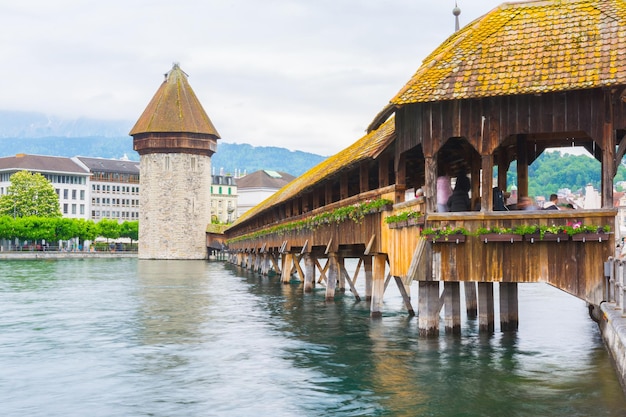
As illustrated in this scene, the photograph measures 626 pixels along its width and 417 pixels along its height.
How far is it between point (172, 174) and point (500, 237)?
66.5m

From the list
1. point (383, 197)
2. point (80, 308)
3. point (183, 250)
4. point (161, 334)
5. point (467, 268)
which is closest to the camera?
point (467, 268)

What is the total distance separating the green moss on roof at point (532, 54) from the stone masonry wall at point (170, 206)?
64674mm

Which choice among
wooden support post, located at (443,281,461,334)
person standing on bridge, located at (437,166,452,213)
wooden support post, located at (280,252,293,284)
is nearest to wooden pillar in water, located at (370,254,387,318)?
wooden support post, located at (443,281,461,334)

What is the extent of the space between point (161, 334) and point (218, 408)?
7532 millimetres

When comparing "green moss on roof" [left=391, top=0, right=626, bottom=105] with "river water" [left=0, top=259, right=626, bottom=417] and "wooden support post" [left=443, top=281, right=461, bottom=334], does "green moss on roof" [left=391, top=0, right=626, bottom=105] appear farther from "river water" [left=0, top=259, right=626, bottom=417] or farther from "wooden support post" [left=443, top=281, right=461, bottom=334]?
"river water" [left=0, top=259, right=626, bottom=417]

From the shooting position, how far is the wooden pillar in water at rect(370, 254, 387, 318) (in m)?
18.5

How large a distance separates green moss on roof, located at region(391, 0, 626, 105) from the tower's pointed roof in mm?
64101

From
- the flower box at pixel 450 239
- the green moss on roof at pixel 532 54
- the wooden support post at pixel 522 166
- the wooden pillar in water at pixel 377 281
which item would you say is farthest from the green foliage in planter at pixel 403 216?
the wooden pillar in water at pixel 377 281

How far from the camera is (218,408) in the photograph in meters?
10.7

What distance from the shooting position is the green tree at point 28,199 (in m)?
92.8

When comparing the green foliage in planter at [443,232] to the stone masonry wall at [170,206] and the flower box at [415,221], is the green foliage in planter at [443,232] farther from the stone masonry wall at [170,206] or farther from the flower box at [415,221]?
the stone masonry wall at [170,206]

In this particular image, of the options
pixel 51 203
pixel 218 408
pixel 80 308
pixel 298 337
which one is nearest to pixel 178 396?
pixel 218 408

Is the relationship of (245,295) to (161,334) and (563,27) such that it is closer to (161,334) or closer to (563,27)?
(161,334)

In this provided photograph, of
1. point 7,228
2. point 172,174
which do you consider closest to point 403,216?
point 172,174
